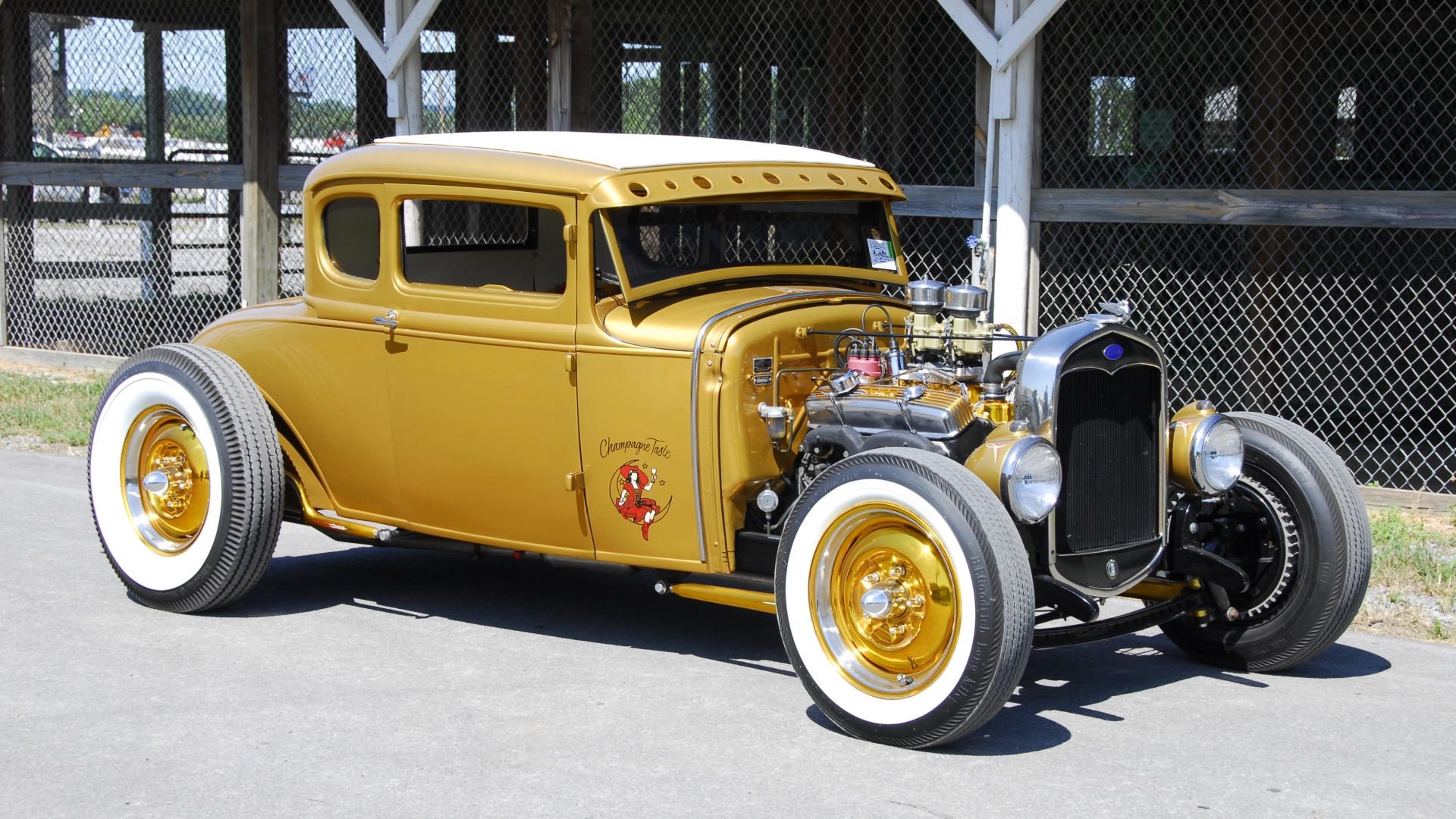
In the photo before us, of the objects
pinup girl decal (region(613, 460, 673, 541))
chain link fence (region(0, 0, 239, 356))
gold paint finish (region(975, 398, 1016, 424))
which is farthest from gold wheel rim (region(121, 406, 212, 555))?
chain link fence (region(0, 0, 239, 356))

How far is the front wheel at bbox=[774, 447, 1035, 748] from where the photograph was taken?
3.57m

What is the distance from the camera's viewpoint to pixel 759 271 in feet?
16.0

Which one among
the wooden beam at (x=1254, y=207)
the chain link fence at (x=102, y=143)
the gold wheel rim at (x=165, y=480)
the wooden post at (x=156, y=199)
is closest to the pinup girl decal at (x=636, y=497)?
the gold wheel rim at (x=165, y=480)

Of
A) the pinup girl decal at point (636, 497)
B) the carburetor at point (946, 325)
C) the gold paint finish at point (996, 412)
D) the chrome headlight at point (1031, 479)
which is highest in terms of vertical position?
the carburetor at point (946, 325)

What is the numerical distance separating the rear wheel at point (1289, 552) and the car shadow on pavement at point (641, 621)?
131 millimetres

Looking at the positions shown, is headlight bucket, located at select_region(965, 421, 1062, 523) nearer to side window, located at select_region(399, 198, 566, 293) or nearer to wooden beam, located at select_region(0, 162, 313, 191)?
side window, located at select_region(399, 198, 566, 293)

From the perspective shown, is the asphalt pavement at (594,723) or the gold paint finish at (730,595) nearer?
the asphalt pavement at (594,723)

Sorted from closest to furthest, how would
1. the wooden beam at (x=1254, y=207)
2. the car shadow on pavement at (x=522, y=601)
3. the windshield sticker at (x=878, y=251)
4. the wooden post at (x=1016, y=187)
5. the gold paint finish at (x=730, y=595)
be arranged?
the gold paint finish at (x=730, y=595) → the car shadow on pavement at (x=522, y=601) → the windshield sticker at (x=878, y=251) → the wooden beam at (x=1254, y=207) → the wooden post at (x=1016, y=187)

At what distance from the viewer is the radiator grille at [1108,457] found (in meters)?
4.02

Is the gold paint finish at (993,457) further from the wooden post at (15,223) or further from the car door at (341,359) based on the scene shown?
the wooden post at (15,223)

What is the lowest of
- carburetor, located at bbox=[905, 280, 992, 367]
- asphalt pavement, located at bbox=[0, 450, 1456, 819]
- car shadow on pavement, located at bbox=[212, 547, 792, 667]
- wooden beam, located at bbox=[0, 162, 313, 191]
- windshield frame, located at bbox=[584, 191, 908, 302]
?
asphalt pavement, located at bbox=[0, 450, 1456, 819]

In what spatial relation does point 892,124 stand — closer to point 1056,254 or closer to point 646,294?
point 1056,254

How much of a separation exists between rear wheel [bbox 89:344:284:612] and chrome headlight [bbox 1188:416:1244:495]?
9.89 feet

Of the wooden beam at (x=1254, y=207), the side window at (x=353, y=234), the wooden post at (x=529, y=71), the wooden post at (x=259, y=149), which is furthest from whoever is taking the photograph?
the wooden post at (x=529, y=71)
